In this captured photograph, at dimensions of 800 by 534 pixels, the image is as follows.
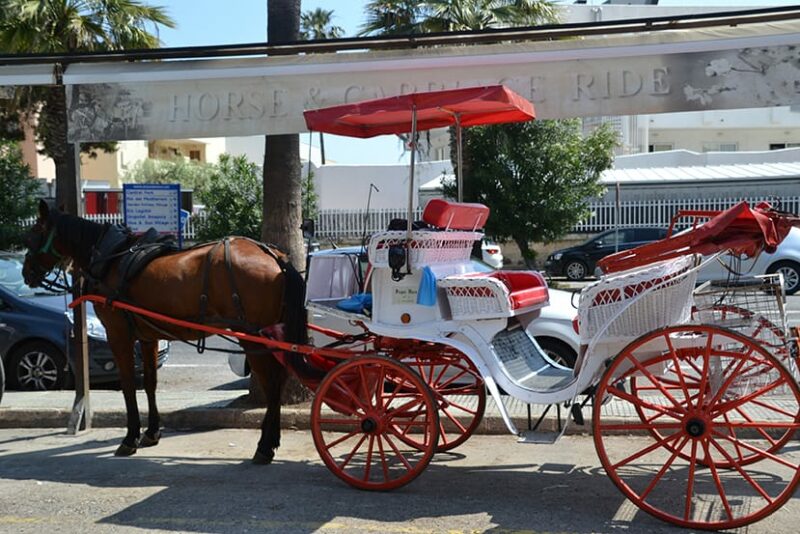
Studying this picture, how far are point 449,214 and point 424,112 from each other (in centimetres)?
81

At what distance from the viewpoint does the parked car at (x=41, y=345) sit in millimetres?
10469

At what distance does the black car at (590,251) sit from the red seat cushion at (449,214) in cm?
1786

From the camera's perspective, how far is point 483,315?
20.0 feet

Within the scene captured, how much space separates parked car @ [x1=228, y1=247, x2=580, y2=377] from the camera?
280 inches

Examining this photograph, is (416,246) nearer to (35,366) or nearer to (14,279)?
(35,366)

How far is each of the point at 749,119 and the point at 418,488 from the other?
43.3 metres

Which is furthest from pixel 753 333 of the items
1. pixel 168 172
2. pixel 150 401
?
pixel 168 172

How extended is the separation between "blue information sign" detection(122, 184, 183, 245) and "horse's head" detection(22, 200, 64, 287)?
313cm

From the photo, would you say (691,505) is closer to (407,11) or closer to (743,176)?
(407,11)

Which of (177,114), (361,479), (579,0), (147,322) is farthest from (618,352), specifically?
(579,0)

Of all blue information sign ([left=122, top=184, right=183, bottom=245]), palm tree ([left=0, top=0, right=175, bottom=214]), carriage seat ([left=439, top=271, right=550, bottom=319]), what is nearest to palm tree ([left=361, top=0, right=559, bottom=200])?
palm tree ([left=0, top=0, right=175, bottom=214])

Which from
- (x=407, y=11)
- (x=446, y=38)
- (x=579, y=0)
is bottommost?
(x=446, y=38)

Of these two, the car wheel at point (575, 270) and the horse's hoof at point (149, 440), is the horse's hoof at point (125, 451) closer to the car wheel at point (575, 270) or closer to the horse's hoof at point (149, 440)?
the horse's hoof at point (149, 440)

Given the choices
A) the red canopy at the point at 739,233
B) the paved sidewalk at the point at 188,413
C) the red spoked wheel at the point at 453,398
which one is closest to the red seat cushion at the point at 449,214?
the red spoked wheel at the point at 453,398
